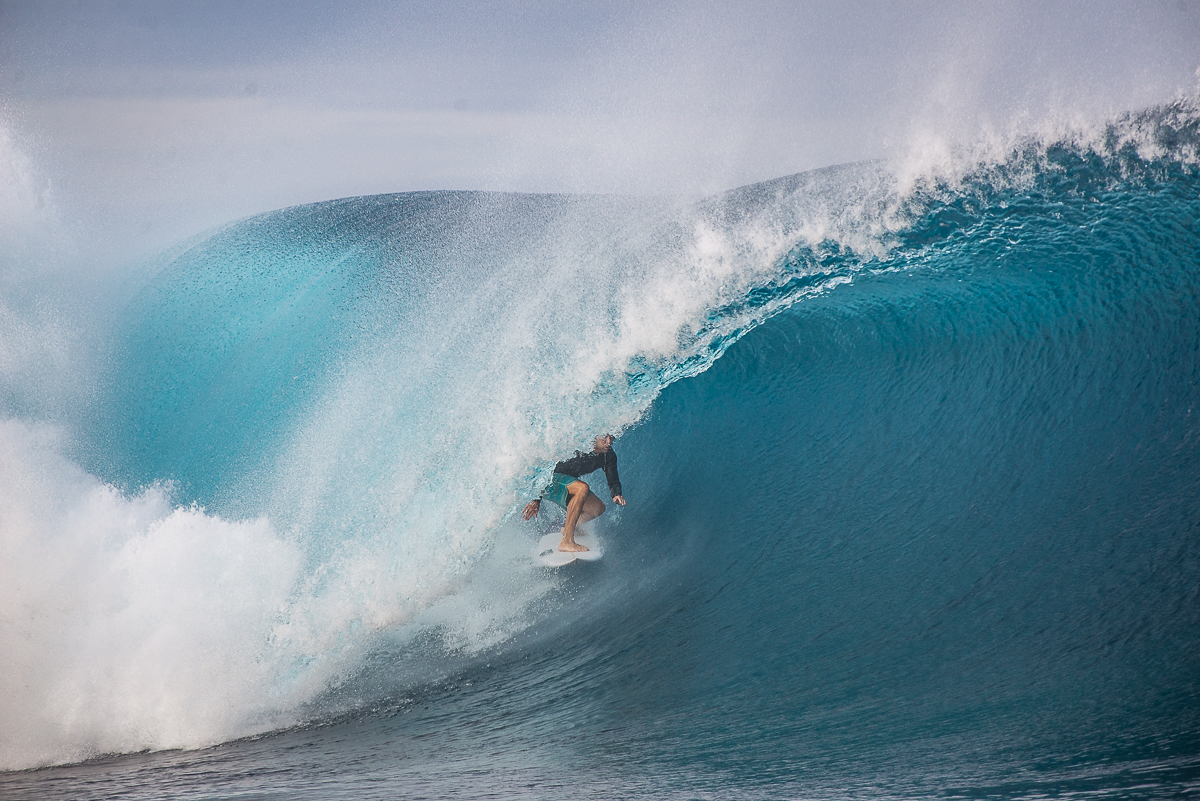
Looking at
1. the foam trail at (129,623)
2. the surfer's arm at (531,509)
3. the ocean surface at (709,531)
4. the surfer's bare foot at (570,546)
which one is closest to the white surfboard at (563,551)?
the surfer's bare foot at (570,546)

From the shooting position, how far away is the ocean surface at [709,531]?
3.24 meters

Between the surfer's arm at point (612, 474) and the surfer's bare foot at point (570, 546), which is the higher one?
the surfer's arm at point (612, 474)

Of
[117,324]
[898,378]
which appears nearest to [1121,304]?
[898,378]

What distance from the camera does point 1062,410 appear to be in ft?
16.7

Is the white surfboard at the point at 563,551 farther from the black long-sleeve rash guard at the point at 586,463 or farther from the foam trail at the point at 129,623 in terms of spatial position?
the foam trail at the point at 129,623

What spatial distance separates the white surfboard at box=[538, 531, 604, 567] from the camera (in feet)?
17.3

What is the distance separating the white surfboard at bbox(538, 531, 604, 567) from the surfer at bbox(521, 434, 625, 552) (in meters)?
0.06

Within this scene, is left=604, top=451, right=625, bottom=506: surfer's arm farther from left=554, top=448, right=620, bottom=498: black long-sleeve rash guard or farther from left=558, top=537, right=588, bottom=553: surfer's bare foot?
left=558, top=537, right=588, bottom=553: surfer's bare foot

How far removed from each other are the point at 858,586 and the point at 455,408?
11.9 feet

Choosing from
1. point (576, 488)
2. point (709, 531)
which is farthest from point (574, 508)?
point (709, 531)

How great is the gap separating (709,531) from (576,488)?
1033 mm

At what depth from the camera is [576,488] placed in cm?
521

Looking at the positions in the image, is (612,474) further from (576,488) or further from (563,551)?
(563,551)

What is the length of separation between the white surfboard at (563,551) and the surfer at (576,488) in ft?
0.19
